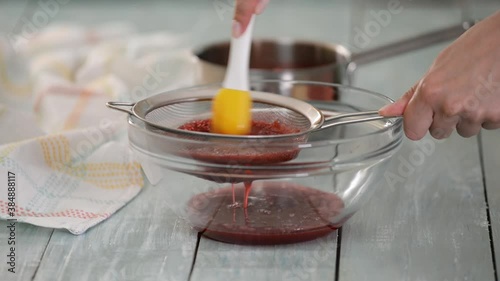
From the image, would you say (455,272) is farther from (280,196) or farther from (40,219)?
(40,219)

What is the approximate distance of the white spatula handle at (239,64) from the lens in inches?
49.1

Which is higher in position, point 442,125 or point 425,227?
point 442,125

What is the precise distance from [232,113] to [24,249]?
34cm

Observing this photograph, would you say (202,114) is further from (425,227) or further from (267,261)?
(425,227)

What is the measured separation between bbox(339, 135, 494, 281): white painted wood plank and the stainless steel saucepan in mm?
201

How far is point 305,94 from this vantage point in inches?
54.6

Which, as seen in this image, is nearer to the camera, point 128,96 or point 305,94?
point 305,94

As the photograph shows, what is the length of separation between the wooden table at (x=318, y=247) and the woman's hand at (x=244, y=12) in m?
0.26

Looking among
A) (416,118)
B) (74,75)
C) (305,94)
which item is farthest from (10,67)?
(416,118)

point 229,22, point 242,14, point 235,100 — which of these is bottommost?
point 235,100

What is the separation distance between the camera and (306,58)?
6.13ft

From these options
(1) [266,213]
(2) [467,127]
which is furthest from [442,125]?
(1) [266,213]

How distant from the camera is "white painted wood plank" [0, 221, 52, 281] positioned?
1114 millimetres

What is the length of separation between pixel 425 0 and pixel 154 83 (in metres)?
1.15
